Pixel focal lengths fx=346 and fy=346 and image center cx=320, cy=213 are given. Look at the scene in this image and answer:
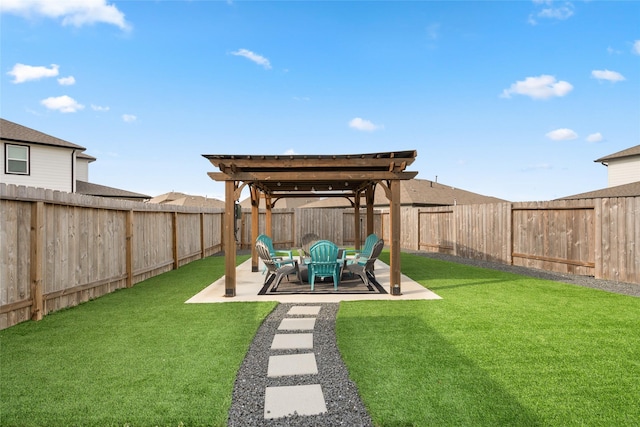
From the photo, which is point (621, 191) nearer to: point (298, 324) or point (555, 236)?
point (555, 236)

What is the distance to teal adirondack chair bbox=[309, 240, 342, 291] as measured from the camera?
23.8ft

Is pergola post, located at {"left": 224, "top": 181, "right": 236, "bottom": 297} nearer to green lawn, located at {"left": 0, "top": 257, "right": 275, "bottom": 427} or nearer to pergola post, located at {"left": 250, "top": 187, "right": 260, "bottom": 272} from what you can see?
green lawn, located at {"left": 0, "top": 257, "right": 275, "bottom": 427}

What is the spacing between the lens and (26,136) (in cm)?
1525

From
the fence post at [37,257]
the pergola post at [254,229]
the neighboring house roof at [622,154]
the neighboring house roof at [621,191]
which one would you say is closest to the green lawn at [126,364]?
the fence post at [37,257]

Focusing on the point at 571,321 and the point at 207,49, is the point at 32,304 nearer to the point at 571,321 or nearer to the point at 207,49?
the point at 571,321

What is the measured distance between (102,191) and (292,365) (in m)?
20.6

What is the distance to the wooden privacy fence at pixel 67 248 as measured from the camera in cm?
482

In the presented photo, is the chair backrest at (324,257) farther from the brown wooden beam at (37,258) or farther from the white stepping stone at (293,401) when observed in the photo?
the brown wooden beam at (37,258)

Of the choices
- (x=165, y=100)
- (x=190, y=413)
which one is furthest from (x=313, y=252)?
(x=165, y=100)

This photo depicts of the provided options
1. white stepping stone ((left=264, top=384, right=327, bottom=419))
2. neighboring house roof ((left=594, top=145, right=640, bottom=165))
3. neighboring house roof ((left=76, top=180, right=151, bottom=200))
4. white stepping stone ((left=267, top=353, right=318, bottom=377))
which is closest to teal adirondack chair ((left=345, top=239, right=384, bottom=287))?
white stepping stone ((left=267, top=353, right=318, bottom=377))

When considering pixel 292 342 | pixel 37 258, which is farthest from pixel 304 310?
pixel 37 258

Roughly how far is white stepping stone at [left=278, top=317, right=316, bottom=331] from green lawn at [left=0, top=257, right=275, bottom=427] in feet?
1.30

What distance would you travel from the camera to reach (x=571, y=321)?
16.6ft

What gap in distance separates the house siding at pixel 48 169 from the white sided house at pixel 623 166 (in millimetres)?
27844
